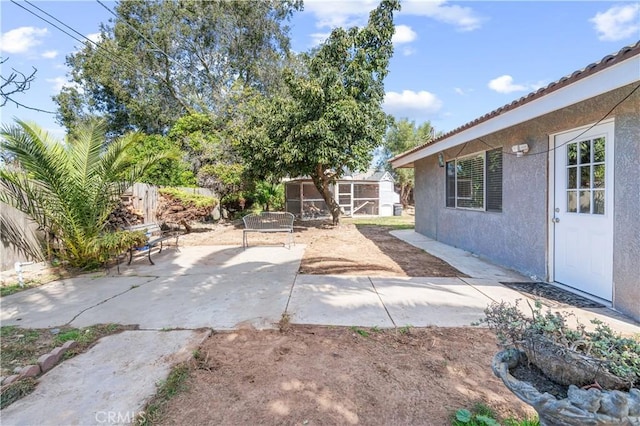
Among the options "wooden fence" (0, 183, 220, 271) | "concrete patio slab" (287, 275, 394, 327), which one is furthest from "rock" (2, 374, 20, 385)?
"wooden fence" (0, 183, 220, 271)

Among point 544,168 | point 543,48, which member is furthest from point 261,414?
point 543,48

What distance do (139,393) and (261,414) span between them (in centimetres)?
96

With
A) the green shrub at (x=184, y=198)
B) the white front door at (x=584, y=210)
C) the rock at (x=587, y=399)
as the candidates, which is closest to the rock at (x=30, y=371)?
the rock at (x=587, y=399)

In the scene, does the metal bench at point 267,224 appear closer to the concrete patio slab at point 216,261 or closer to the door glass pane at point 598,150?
the concrete patio slab at point 216,261

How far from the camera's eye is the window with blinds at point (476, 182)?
672 centimetres

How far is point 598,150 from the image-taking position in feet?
14.0

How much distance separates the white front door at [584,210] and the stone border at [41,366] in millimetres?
6305

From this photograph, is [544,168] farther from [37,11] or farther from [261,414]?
[37,11]

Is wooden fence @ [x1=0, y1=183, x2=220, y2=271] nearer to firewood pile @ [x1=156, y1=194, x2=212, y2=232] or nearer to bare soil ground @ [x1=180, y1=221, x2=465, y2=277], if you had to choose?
bare soil ground @ [x1=180, y1=221, x2=465, y2=277]

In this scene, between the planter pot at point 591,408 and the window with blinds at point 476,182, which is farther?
the window with blinds at point 476,182

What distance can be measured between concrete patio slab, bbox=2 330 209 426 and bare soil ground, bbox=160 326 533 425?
0.26 metres

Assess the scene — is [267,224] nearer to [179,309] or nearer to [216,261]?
[216,261]

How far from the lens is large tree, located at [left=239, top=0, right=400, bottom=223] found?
34.8 feet

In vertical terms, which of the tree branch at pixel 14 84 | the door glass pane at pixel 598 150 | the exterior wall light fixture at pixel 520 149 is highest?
the tree branch at pixel 14 84
